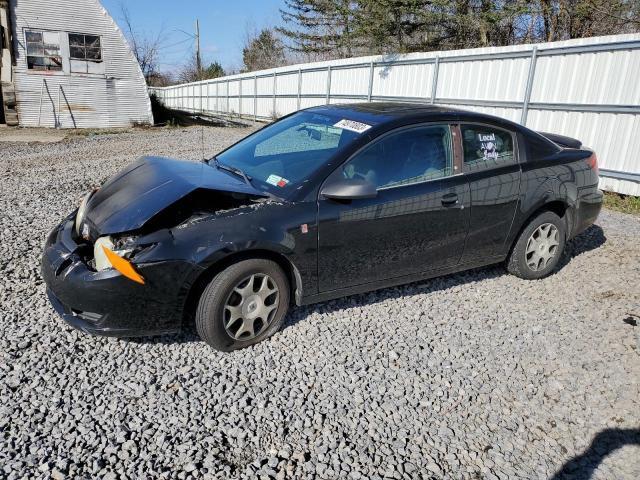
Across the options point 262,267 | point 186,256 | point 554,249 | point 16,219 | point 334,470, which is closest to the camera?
point 334,470

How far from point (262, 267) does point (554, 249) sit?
3.03m

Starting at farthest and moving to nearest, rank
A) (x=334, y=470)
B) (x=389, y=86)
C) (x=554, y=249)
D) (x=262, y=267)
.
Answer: (x=389, y=86), (x=554, y=249), (x=262, y=267), (x=334, y=470)

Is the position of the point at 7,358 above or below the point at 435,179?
below

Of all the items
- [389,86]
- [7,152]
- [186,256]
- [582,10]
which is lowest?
[7,152]

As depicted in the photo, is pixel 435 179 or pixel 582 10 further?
pixel 582 10

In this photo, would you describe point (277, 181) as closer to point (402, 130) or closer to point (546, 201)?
point (402, 130)

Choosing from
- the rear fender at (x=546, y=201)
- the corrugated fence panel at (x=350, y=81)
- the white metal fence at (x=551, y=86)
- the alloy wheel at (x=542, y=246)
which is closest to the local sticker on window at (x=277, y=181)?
the rear fender at (x=546, y=201)

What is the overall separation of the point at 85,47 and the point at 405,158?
1907cm

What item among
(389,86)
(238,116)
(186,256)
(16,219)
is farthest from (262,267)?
(238,116)

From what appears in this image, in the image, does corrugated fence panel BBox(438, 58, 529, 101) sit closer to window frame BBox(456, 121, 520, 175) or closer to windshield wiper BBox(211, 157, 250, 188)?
window frame BBox(456, 121, 520, 175)

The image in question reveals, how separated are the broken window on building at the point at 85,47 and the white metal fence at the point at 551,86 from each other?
36.5ft

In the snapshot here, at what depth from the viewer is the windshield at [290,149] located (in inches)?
139

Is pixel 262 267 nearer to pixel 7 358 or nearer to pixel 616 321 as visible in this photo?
pixel 7 358

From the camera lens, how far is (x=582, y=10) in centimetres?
1470
